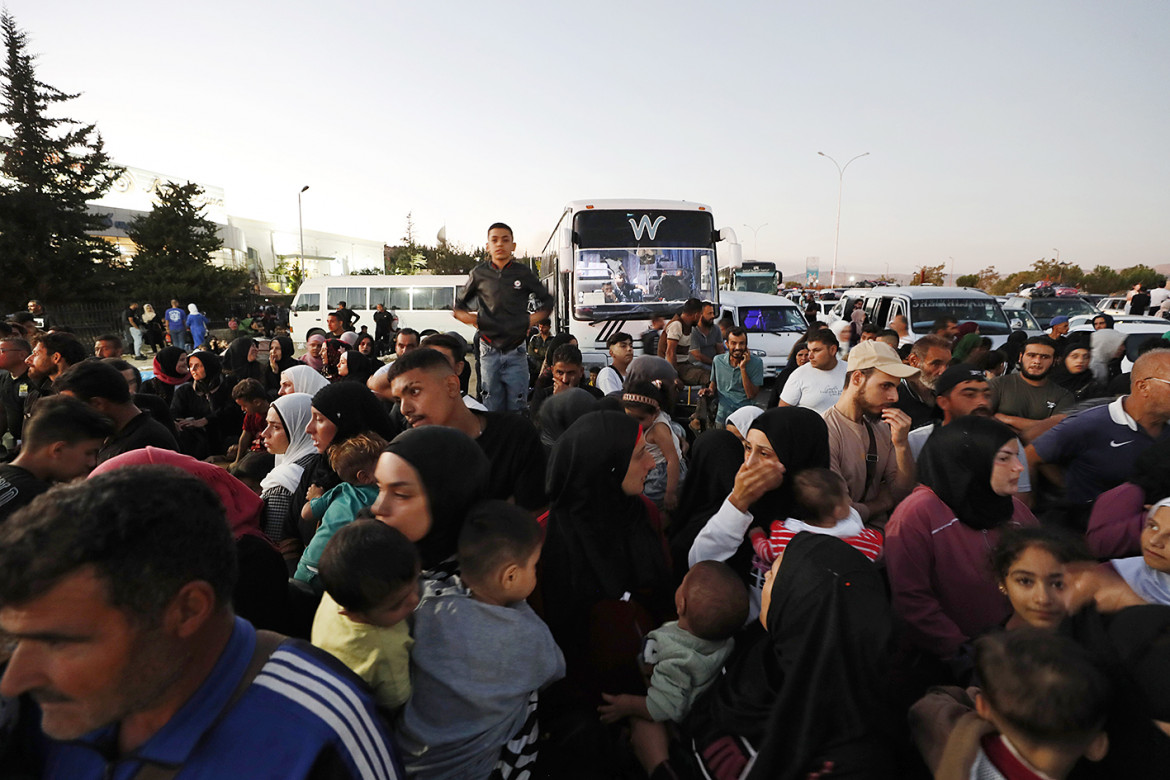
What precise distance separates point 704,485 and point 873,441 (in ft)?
3.53

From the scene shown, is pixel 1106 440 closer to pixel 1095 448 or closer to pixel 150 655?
pixel 1095 448

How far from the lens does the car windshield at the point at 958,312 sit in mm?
10945

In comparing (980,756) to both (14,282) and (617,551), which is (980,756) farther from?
(14,282)

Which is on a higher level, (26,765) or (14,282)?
(14,282)

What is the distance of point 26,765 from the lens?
107 cm

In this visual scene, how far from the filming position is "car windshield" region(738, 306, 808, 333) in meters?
12.0

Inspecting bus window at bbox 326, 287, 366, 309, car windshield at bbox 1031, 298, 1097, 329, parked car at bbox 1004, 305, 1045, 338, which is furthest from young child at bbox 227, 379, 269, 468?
car windshield at bbox 1031, 298, 1097, 329

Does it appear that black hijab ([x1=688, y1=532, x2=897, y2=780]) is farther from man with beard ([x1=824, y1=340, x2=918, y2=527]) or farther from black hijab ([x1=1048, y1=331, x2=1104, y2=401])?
black hijab ([x1=1048, y1=331, x2=1104, y2=401])

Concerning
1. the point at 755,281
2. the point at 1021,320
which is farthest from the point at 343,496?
the point at 755,281

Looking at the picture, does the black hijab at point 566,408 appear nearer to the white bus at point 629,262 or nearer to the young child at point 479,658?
the young child at point 479,658

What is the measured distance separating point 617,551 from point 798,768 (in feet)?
3.42

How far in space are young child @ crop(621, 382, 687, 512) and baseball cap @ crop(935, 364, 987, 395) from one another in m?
1.71

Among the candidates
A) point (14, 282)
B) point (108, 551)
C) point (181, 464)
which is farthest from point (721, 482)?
point (14, 282)

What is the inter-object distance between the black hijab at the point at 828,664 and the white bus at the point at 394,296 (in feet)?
72.8
